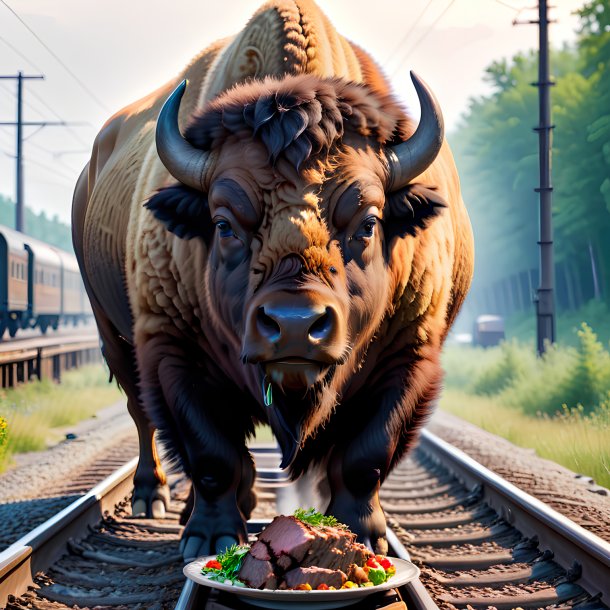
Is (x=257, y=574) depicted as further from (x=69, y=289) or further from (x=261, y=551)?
(x=69, y=289)

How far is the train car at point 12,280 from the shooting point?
26.5 metres

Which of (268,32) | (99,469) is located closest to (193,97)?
(268,32)

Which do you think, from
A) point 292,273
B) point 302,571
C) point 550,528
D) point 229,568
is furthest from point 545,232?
point 302,571

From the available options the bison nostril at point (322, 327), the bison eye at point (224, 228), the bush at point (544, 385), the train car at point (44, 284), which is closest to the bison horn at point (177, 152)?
the bison eye at point (224, 228)

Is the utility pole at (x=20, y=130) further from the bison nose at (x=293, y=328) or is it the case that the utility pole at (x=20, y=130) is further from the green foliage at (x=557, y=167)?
the bison nose at (x=293, y=328)

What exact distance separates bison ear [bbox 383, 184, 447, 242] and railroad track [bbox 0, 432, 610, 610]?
5.45 ft

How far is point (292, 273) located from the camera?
13.8 ft

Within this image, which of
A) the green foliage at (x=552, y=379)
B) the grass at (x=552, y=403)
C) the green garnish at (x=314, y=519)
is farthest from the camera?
the green foliage at (x=552, y=379)

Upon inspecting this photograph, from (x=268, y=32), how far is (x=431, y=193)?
155 centimetres

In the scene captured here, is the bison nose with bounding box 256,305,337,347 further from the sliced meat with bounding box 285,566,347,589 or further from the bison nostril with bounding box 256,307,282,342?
the sliced meat with bounding box 285,566,347,589

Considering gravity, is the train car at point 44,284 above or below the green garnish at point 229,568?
above

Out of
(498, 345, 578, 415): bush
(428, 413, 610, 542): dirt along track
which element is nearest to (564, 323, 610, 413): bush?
(498, 345, 578, 415): bush

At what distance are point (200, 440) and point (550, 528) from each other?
1925 mm

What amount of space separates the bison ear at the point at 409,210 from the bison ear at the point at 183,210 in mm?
918
